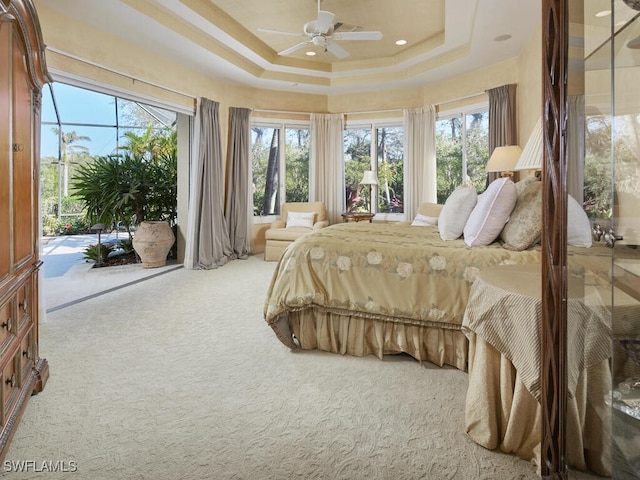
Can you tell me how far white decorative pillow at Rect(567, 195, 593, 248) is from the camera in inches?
40.7

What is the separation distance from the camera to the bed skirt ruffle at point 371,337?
7.22 feet

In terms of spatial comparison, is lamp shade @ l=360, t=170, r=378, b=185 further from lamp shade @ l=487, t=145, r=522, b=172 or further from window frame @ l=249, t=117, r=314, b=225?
lamp shade @ l=487, t=145, r=522, b=172

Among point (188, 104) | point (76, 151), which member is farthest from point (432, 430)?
point (76, 151)

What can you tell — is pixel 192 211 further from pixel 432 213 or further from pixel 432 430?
pixel 432 430

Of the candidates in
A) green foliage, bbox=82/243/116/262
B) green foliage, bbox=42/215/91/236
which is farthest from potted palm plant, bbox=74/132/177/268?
green foliage, bbox=42/215/91/236

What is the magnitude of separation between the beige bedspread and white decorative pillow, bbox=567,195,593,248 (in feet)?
3.12

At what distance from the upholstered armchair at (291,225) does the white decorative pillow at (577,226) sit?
4.51 metres

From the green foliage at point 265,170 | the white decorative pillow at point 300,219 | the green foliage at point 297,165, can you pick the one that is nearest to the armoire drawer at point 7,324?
the white decorative pillow at point 300,219

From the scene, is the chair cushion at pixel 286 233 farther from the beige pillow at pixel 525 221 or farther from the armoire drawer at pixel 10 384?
the armoire drawer at pixel 10 384

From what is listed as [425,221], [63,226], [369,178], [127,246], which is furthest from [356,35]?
[63,226]

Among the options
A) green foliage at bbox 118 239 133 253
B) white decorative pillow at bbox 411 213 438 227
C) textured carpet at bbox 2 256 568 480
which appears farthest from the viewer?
green foliage at bbox 118 239 133 253

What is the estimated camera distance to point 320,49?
5.25 m

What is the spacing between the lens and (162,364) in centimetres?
227

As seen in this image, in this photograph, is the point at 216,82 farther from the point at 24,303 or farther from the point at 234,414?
the point at 234,414
